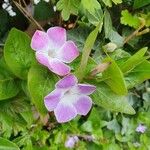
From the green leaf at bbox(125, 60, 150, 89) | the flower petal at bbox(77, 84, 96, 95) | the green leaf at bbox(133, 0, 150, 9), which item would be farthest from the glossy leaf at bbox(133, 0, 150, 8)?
the flower petal at bbox(77, 84, 96, 95)

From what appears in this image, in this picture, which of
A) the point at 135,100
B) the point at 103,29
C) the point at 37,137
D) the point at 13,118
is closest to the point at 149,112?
the point at 135,100

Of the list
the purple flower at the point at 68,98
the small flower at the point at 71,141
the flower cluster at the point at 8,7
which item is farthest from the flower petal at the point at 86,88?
the small flower at the point at 71,141

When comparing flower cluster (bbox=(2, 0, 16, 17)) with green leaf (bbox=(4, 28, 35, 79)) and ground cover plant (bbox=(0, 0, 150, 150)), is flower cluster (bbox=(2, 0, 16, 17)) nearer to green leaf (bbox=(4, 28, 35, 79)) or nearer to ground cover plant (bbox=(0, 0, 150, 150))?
ground cover plant (bbox=(0, 0, 150, 150))

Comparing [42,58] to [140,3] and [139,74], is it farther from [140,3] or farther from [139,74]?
[140,3]

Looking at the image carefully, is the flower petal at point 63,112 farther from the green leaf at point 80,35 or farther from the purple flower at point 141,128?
the purple flower at point 141,128

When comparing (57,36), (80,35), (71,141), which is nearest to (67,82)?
(57,36)
